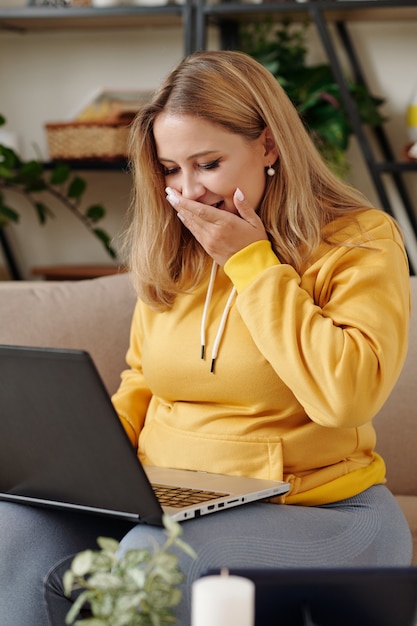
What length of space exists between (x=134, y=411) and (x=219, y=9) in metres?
1.54

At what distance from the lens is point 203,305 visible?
1.58 meters

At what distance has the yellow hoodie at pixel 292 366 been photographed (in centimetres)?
133

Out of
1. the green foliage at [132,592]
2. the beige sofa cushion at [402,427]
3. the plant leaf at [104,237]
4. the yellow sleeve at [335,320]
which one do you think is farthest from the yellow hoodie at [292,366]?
the plant leaf at [104,237]

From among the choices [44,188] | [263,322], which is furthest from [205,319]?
[44,188]

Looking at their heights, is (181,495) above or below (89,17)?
below

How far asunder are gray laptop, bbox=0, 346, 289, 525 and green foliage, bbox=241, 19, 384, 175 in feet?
5.50

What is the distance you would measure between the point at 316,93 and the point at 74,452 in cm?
190

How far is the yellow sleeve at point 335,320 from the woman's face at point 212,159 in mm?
122

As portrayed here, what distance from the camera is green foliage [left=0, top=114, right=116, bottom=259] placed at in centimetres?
289

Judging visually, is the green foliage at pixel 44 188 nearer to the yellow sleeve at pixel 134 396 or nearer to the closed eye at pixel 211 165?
the yellow sleeve at pixel 134 396

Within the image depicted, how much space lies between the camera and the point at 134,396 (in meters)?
1.72

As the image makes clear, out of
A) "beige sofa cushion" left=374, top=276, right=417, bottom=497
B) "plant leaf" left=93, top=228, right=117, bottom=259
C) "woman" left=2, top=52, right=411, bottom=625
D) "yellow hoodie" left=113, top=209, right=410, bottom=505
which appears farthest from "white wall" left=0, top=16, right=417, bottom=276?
"yellow hoodie" left=113, top=209, right=410, bottom=505

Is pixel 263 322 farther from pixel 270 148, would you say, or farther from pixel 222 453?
pixel 270 148

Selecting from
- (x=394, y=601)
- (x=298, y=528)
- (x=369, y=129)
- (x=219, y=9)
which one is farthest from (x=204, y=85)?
(x=369, y=129)
